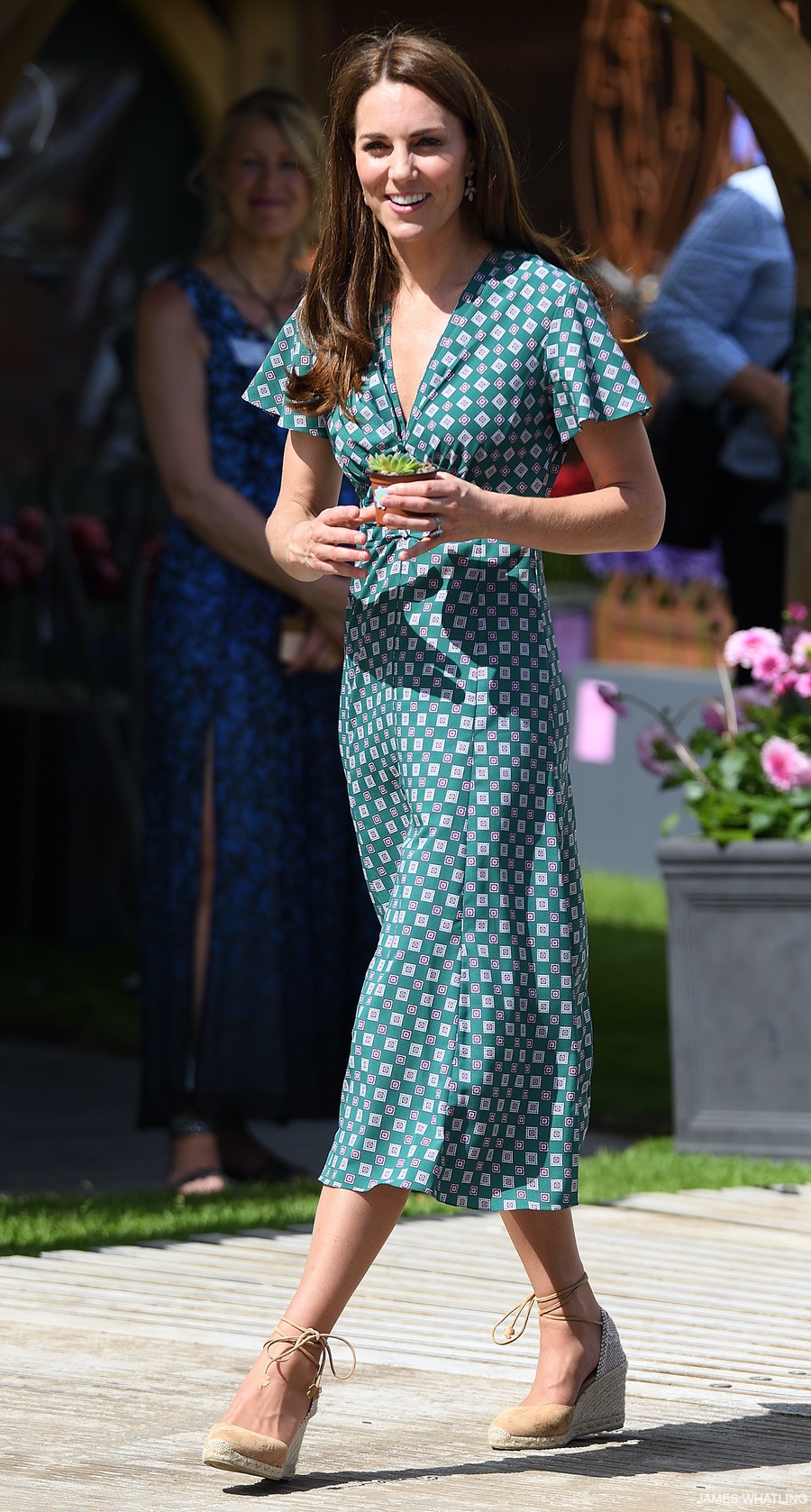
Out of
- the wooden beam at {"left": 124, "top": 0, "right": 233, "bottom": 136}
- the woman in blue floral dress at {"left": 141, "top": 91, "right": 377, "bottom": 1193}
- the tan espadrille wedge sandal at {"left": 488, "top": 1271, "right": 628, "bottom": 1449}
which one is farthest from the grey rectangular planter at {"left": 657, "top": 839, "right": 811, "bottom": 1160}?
the wooden beam at {"left": 124, "top": 0, "right": 233, "bottom": 136}

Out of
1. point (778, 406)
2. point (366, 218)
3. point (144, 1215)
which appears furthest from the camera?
point (778, 406)

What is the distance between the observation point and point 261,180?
442cm

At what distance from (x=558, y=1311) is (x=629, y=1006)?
5022mm

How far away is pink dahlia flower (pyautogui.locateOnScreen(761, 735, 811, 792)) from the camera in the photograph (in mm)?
4824

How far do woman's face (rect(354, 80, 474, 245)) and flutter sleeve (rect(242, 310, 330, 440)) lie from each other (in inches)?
8.7

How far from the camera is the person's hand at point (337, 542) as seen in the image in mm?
2477

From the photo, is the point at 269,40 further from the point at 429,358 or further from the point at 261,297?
the point at 429,358

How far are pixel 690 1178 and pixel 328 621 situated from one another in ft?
4.28

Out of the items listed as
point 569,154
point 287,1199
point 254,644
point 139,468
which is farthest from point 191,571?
point 569,154

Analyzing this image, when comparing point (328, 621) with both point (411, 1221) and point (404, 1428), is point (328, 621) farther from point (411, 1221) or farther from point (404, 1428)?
point (404, 1428)

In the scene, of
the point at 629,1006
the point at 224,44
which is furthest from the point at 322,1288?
the point at 224,44

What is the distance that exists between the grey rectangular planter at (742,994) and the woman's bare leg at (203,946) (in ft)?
3.41

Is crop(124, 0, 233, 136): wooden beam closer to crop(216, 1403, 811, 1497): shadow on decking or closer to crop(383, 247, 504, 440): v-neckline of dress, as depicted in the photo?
crop(383, 247, 504, 440): v-neckline of dress

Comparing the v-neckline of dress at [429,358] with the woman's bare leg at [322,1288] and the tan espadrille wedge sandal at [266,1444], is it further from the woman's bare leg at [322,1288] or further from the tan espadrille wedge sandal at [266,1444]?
the tan espadrille wedge sandal at [266,1444]
